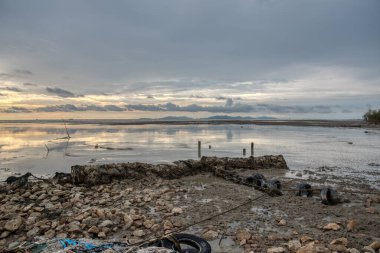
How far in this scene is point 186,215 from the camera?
828 centimetres

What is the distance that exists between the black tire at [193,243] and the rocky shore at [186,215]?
14.6 inches

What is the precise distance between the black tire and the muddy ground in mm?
322

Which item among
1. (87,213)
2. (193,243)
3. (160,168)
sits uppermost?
(160,168)

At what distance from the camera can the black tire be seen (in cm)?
609

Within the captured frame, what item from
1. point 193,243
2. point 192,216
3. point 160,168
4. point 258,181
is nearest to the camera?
point 193,243

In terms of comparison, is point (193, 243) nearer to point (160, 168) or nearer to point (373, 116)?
point (160, 168)

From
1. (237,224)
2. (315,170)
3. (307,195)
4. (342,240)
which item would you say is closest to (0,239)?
(237,224)

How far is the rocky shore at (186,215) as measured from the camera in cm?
664

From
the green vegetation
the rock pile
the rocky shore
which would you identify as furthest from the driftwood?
the green vegetation

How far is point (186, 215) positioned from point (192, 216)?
19 cm

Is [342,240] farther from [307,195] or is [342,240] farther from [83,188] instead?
[83,188]

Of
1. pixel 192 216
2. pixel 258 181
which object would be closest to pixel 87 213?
pixel 192 216

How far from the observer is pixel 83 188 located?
11445 millimetres

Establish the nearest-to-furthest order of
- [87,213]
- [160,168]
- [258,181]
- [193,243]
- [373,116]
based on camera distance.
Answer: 1. [193,243]
2. [87,213]
3. [258,181]
4. [160,168]
5. [373,116]
